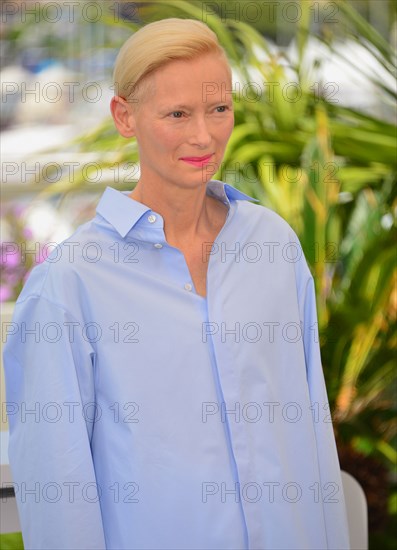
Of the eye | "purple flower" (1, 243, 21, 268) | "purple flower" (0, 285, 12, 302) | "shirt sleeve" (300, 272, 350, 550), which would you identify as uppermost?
the eye

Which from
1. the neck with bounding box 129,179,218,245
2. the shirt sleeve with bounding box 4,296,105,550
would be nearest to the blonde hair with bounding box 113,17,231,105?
the neck with bounding box 129,179,218,245

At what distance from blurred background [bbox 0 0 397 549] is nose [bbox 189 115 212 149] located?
1082 mm

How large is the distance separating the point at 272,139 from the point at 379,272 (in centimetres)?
49

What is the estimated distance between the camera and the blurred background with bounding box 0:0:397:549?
2590mm

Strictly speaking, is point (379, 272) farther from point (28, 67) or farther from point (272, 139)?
point (28, 67)

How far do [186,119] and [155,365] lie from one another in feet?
1.03

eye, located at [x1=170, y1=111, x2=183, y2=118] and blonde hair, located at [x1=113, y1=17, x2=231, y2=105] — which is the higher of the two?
blonde hair, located at [x1=113, y1=17, x2=231, y2=105]

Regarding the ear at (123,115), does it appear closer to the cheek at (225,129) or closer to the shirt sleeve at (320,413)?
the cheek at (225,129)

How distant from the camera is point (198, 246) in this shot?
1347 millimetres

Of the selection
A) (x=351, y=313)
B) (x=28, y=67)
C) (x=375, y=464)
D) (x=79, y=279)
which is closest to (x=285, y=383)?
(x=79, y=279)

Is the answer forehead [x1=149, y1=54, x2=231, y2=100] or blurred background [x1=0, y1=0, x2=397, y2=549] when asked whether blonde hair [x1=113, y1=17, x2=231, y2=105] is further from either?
blurred background [x1=0, y1=0, x2=397, y2=549]

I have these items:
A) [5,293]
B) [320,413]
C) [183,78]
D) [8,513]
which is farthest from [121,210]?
[5,293]

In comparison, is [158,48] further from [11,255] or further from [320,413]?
[11,255]

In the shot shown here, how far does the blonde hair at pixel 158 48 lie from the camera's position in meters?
1.22
